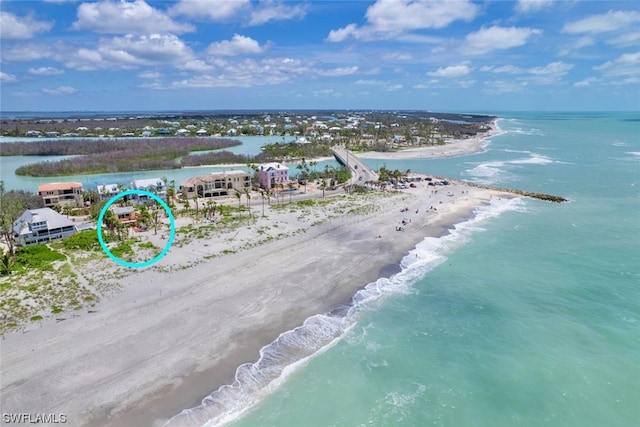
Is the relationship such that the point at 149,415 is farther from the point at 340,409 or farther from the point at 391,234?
the point at 391,234

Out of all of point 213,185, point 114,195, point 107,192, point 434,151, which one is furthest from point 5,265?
point 434,151

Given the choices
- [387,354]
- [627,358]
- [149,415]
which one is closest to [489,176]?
[627,358]

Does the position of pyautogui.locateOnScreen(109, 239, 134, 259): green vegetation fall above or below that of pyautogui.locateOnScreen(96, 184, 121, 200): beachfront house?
below

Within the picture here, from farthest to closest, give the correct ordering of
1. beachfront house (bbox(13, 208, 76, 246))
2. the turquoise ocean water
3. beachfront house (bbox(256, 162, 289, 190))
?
1. beachfront house (bbox(256, 162, 289, 190))
2. beachfront house (bbox(13, 208, 76, 246))
3. the turquoise ocean water

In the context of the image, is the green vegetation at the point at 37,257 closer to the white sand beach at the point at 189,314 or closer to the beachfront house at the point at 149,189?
the white sand beach at the point at 189,314

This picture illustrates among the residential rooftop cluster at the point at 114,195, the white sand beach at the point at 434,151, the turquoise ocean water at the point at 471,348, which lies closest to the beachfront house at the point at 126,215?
the residential rooftop cluster at the point at 114,195

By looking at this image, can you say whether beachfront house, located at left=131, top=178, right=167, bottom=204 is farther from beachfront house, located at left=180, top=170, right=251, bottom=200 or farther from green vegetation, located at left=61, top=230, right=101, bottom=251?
green vegetation, located at left=61, top=230, right=101, bottom=251

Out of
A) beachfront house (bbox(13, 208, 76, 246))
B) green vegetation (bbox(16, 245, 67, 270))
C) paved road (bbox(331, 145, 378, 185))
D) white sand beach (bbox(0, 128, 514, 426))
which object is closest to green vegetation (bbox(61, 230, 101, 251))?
green vegetation (bbox(16, 245, 67, 270))
